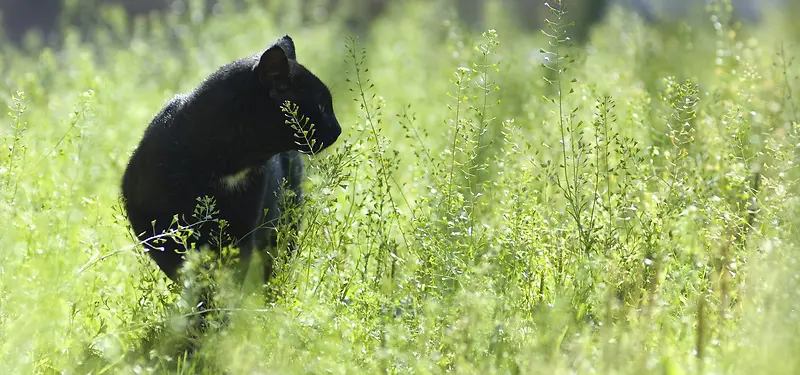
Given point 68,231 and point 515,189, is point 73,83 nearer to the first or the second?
point 68,231

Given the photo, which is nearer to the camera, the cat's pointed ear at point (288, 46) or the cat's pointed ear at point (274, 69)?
the cat's pointed ear at point (274, 69)

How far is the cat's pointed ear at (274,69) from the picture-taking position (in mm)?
3068

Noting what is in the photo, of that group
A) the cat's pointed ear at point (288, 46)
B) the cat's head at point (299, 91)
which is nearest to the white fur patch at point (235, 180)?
the cat's head at point (299, 91)

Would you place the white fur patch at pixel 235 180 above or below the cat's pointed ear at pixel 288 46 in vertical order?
below

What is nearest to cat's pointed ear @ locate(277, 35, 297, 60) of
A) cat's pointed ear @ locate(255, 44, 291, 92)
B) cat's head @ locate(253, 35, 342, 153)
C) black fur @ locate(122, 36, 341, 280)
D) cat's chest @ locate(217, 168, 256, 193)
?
cat's head @ locate(253, 35, 342, 153)

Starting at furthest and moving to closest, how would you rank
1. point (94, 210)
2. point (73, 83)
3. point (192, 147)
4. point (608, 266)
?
point (73, 83), point (94, 210), point (192, 147), point (608, 266)

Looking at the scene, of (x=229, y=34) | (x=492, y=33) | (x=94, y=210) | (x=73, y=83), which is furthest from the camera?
(x=229, y=34)

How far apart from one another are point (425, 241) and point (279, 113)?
2.35ft

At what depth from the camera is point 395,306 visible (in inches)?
104

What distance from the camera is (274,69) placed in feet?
10.2

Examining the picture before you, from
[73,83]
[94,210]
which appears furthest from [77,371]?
[73,83]

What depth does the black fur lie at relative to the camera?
3070mm

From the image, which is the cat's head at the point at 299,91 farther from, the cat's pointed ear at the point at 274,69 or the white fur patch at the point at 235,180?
the white fur patch at the point at 235,180

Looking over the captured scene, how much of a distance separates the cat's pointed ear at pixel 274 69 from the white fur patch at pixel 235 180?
12.0 inches
